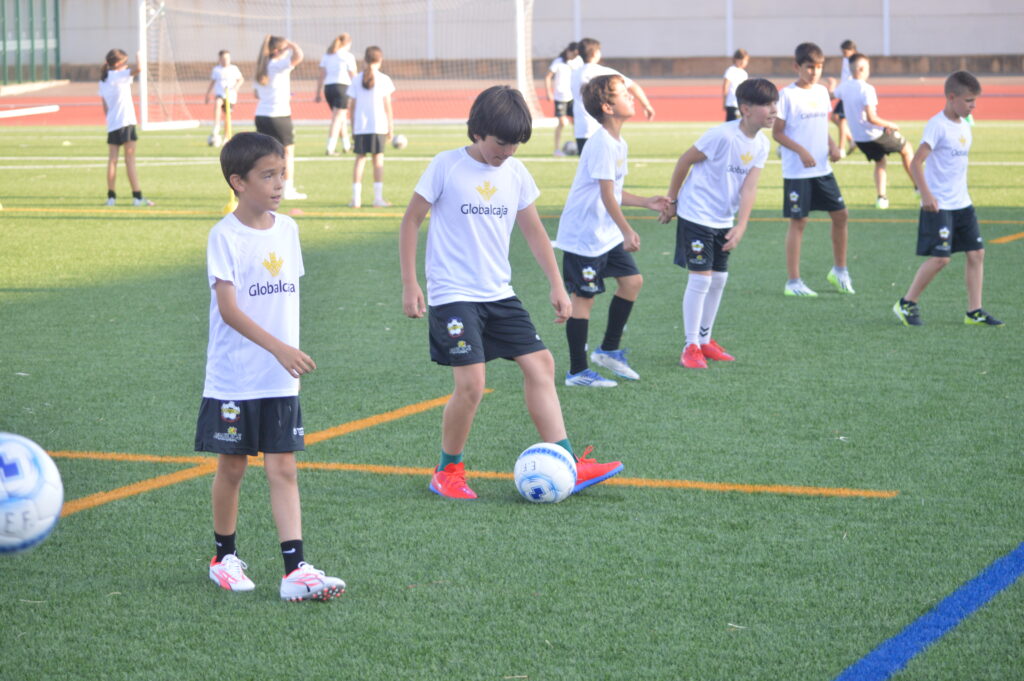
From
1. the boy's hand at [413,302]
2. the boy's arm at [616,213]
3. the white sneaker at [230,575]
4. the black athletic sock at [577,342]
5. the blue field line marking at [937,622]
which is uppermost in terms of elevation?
the boy's arm at [616,213]

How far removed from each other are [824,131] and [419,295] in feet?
21.7

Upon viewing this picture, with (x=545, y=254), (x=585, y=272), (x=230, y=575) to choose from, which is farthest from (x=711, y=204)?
(x=230, y=575)

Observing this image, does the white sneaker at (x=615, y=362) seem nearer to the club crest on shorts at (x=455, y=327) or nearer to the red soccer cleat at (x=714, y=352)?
the red soccer cleat at (x=714, y=352)

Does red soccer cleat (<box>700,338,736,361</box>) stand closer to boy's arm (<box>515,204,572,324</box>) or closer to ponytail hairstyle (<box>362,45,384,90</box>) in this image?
boy's arm (<box>515,204,572,324</box>)

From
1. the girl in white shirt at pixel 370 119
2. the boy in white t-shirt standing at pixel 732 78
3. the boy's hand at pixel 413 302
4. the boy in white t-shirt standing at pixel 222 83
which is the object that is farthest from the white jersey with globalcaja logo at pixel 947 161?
the boy in white t-shirt standing at pixel 222 83

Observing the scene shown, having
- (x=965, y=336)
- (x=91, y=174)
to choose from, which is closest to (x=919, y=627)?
Result: (x=965, y=336)

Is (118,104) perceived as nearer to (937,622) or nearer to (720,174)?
(720,174)

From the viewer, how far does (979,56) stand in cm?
4778

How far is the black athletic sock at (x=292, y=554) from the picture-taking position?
440 centimetres

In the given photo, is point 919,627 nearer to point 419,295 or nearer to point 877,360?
point 419,295

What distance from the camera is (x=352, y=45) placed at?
3900 centimetres

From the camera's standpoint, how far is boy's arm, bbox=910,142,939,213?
8.86 m

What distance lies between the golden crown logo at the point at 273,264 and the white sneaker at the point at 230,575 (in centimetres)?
100

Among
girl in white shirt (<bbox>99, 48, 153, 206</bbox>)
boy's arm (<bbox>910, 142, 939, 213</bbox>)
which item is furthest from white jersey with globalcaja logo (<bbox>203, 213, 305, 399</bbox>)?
girl in white shirt (<bbox>99, 48, 153, 206</bbox>)
